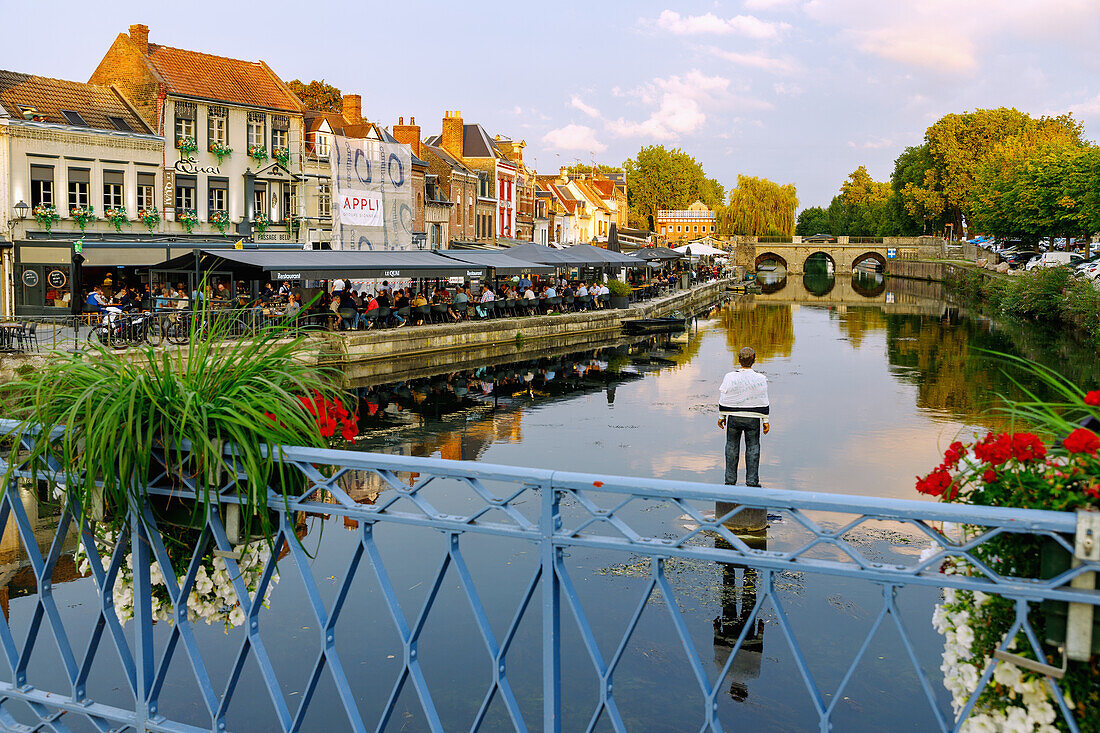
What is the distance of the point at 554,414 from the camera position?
19.2 metres

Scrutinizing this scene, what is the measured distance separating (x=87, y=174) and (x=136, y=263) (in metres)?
3.36

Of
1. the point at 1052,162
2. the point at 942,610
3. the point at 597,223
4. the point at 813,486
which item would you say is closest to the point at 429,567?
the point at 813,486

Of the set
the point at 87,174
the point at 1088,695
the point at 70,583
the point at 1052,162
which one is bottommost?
the point at 70,583

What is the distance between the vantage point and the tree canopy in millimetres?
113312

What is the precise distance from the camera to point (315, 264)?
23438mm

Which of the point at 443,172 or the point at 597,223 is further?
the point at 597,223

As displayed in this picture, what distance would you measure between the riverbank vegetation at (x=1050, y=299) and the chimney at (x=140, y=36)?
3493 centimetres

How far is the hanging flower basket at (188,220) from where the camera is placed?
33.8 meters

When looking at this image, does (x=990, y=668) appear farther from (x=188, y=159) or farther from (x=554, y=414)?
(x=188, y=159)

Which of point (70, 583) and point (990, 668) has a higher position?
point (990, 668)

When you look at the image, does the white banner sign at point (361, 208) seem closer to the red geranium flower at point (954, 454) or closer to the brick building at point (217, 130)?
the brick building at point (217, 130)

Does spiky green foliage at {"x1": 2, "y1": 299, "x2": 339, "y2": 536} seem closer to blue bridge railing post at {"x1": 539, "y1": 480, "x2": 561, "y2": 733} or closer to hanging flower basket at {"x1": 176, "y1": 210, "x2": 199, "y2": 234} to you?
blue bridge railing post at {"x1": 539, "y1": 480, "x2": 561, "y2": 733}

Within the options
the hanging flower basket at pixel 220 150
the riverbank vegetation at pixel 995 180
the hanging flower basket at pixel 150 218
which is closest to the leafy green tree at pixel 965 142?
the riverbank vegetation at pixel 995 180

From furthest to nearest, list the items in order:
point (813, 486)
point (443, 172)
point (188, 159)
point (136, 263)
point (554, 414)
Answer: point (443, 172), point (188, 159), point (136, 263), point (554, 414), point (813, 486)
